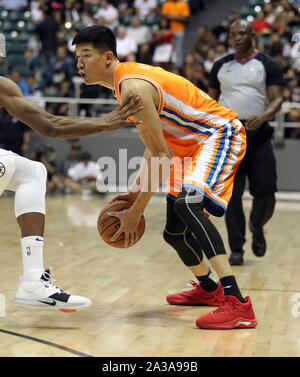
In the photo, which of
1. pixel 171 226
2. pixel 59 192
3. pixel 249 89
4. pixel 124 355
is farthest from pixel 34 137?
pixel 124 355

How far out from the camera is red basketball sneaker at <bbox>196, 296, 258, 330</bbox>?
167 inches

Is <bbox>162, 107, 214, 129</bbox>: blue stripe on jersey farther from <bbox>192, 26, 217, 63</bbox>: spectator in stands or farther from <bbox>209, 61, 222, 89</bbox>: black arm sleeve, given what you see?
<bbox>192, 26, 217, 63</bbox>: spectator in stands

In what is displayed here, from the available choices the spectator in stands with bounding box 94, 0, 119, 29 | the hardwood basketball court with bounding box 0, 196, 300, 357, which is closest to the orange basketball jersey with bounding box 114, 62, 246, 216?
the hardwood basketball court with bounding box 0, 196, 300, 357

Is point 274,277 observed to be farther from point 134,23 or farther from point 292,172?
point 134,23

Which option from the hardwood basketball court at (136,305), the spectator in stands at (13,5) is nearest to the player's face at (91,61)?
the hardwood basketball court at (136,305)

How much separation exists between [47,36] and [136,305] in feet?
40.1

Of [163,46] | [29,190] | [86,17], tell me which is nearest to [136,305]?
[29,190]

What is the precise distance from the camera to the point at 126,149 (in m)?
13.9

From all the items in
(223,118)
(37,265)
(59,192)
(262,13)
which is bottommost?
(59,192)

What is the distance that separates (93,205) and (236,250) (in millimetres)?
5163

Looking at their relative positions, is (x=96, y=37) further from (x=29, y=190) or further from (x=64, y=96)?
(x=64, y=96)

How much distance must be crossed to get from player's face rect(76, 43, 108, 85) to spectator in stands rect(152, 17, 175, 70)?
1015 centimetres

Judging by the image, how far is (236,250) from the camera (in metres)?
6.63

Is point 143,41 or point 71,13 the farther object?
point 71,13
